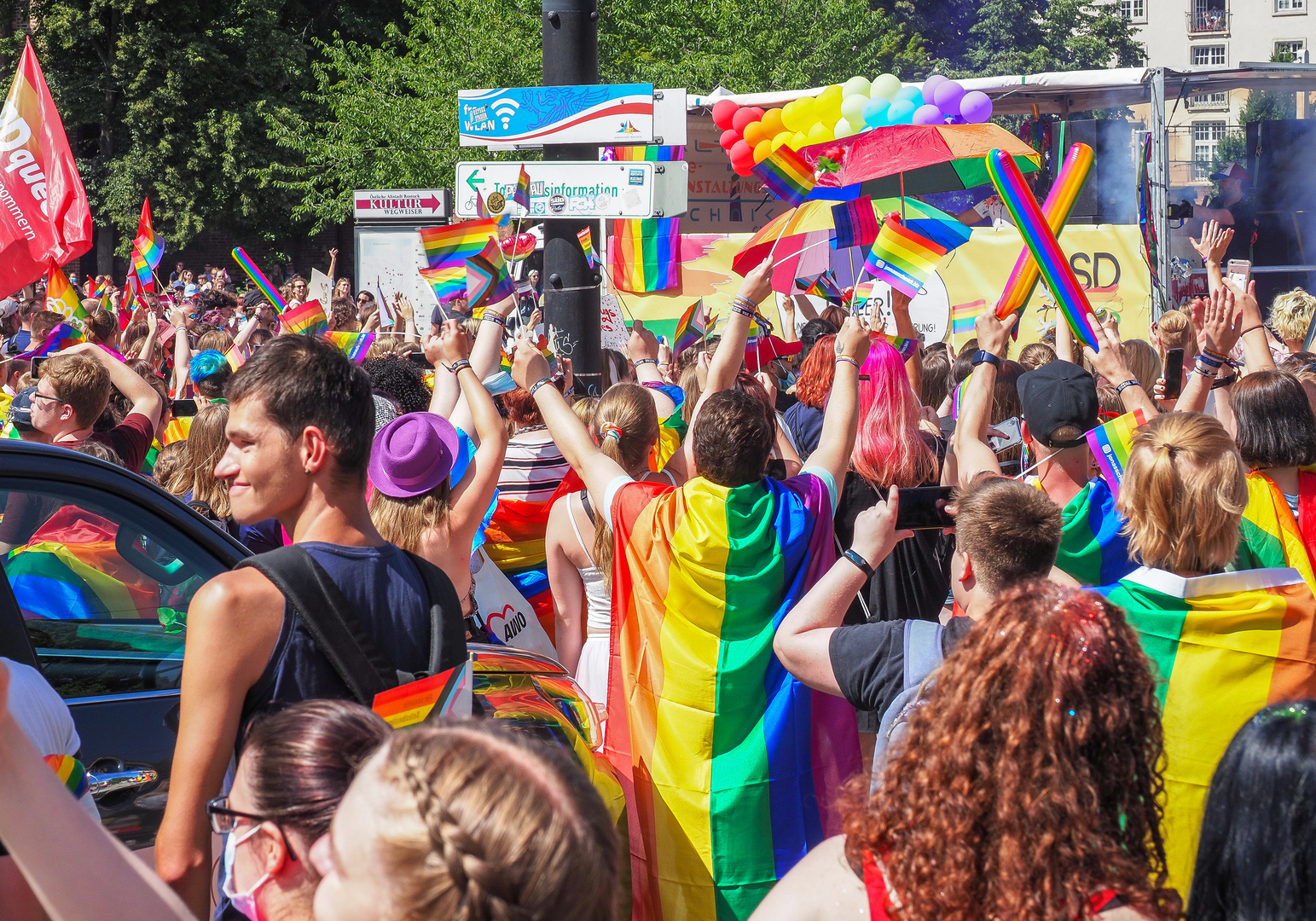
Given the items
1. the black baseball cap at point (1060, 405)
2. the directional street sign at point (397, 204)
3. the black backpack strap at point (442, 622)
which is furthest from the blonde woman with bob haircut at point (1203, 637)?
the directional street sign at point (397, 204)

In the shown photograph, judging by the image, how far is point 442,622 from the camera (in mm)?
2332

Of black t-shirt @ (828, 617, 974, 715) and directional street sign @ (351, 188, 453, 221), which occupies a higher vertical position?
directional street sign @ (351, 188, 453, 221)

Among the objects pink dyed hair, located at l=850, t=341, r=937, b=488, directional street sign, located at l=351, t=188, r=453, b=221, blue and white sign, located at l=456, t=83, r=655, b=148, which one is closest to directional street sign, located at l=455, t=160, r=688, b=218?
blue and white sign, located at l=456, t=83, r=655, b=148

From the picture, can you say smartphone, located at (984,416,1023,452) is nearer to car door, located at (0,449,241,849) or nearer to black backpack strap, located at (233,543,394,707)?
car door, located at (0,449,241,849)

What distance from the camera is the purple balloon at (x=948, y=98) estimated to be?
335 inches

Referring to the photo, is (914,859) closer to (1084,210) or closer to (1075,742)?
(1075,742)

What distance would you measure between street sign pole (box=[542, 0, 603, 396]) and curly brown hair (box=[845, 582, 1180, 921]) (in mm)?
4493

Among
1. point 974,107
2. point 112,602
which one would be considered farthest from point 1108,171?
point 112,602

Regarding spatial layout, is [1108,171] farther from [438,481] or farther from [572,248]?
[438,481]

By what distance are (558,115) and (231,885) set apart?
14.6ft

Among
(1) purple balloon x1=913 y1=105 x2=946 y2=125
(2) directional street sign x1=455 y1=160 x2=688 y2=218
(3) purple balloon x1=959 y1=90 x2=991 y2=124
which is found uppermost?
(3) purple balloon x1=959 y1=90 x2=991 y2=124

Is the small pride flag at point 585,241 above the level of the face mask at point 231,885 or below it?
above

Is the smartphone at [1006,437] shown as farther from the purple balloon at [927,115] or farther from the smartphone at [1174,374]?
the purple balloon at [927,115]

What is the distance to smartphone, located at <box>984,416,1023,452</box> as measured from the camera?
455 centimetres
